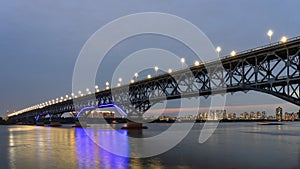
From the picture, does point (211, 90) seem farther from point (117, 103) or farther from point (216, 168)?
point (117, 103)

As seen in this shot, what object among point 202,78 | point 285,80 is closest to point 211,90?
point 202,78

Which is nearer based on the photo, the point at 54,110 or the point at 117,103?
the point at 117,103

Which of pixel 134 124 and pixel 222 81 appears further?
pixel 134 124

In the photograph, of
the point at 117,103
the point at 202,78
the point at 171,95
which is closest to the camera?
the point at 202,78

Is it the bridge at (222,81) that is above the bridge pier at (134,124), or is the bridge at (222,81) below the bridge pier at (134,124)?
above

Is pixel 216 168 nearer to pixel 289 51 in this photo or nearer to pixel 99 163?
pixel 99 163

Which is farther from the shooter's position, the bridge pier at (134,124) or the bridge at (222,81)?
the bridge pier at (134,124)

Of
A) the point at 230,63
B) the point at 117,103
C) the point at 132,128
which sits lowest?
the point at 132,128

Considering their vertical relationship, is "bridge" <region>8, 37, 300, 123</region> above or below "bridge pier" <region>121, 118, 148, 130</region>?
above

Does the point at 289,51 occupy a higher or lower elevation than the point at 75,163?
higher

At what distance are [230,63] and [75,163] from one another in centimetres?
3460

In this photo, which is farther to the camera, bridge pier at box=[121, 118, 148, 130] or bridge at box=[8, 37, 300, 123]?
bridge pier at box=[121, 118, 148, 130]

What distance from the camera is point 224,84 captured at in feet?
179

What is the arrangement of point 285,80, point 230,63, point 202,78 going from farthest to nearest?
1. point 202,78
2. point 230,63
3. point 285,80
